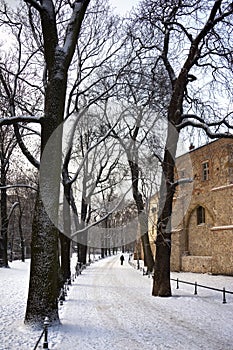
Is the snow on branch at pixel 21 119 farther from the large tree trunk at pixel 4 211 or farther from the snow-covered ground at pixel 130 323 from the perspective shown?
the large tree trunk at pixel 4 211

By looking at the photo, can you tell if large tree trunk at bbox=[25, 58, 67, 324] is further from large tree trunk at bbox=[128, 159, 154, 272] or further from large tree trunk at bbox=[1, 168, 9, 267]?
large tree trunk at bbox=[1, 168, 9, 267]

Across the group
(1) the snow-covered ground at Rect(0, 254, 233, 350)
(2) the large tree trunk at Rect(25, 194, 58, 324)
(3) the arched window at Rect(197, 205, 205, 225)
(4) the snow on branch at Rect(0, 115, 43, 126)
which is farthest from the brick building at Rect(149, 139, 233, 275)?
(2) the large tree trunk at Rect(25, 194, 58, 324)

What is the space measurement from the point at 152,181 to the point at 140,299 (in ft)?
29.1

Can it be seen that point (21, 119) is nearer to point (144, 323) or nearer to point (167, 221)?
point (144, 323)

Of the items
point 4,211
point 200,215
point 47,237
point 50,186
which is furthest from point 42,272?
point 200,215

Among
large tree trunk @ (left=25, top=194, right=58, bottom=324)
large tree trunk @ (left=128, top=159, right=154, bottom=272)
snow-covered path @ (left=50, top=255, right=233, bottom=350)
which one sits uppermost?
large tree trunk @ (left=128, top=159, right=154, bottom=272)

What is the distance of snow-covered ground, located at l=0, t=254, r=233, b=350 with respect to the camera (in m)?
9.59

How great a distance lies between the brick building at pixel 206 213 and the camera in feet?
96.9

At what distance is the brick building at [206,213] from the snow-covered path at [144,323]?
1093cm

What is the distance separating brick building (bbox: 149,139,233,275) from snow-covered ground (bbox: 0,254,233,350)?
10.3m

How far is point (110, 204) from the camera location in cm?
4066

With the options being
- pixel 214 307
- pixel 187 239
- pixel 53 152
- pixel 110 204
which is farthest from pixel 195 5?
pixel 110 204

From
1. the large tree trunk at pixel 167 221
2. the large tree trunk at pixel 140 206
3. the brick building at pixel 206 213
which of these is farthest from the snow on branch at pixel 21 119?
the brick building at pixel 206 213

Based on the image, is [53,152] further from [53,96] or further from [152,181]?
[152,181]
